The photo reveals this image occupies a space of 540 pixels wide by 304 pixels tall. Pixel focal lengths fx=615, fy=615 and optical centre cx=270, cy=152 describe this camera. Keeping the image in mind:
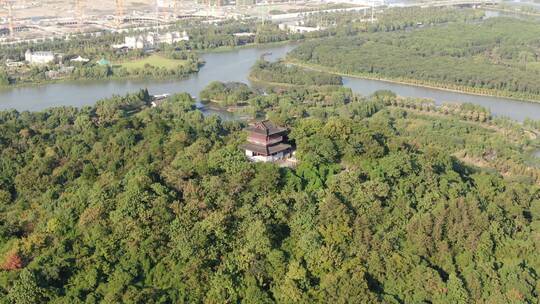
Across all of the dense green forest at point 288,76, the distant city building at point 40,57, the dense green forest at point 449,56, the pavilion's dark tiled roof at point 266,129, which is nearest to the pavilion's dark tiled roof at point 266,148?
the pavilion's dark tiled roof at point 266,129

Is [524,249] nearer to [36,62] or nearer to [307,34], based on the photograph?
[36,62]

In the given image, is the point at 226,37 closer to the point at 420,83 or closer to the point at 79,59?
the point at 79,59

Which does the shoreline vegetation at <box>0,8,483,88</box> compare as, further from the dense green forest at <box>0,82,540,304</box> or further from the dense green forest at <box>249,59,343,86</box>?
the dense green forest at <box>0,82,540,304</box>

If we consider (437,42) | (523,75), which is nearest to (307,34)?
(437,42)

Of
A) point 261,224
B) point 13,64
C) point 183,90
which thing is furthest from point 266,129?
point 13,64

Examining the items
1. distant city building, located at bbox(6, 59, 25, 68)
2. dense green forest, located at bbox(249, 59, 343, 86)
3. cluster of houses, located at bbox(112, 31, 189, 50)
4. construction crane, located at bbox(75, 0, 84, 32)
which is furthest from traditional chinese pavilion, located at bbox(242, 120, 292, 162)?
construction crane, located at bbox(75, 0, 84, 32)
